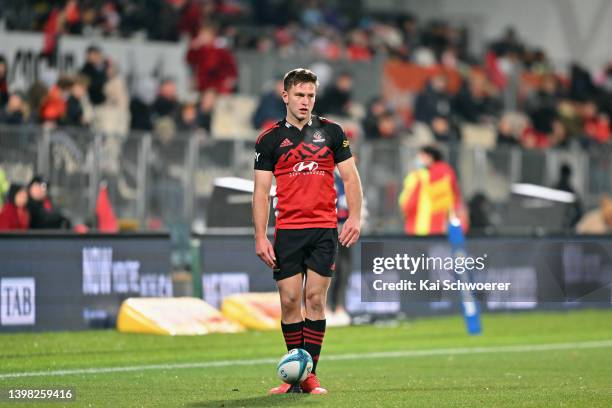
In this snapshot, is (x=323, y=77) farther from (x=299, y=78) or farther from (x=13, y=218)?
(x=299, y=78)

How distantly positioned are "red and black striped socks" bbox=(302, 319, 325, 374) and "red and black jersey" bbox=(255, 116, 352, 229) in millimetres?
782

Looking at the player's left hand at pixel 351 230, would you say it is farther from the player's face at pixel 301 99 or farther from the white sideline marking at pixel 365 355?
the white sideline marking at pixel 365 355

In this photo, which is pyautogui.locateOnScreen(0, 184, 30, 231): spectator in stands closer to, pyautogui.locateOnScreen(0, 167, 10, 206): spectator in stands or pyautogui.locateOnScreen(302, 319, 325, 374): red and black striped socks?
pyautogui.locateOnScreen(0, 167, 10, 206): spectator in stands

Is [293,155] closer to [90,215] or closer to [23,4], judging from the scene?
[90,215]

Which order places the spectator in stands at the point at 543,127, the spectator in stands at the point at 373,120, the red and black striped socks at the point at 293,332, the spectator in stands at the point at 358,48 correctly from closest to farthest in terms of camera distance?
1. the red and black striped socks at the point at 293,332
2. the spectator in stands at the point at 373,120
3. the spectator in stands at the point at 358,48
4. the spectator in stands at the point at 543,127

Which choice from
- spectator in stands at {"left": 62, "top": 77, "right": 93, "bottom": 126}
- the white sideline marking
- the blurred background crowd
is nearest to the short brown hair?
the white sideline marking

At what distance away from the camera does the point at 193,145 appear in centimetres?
2442

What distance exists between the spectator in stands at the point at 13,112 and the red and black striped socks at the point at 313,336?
1202 cm

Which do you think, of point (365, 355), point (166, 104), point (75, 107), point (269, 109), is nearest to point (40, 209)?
point (75, 107)

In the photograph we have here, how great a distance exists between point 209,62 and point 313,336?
17510 millimetres

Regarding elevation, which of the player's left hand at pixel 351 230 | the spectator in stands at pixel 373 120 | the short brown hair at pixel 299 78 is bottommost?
the player's left hand at pixel 351 230

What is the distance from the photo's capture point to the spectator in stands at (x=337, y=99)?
29312 mm

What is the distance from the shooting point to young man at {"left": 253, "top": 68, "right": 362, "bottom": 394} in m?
11.2

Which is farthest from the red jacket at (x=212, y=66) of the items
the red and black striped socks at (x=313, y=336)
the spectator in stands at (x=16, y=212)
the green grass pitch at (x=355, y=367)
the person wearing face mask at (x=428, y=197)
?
the red and black striped socks at (x=313, y=336)
